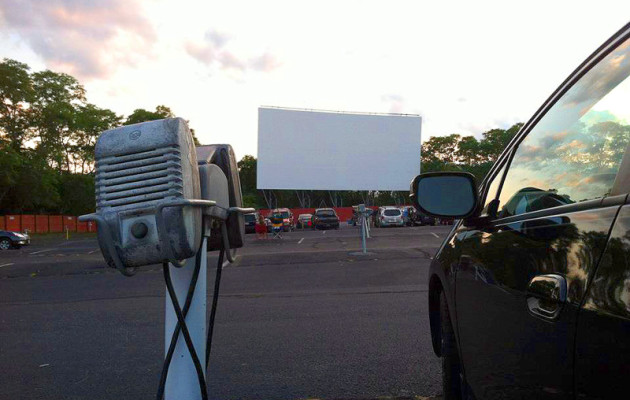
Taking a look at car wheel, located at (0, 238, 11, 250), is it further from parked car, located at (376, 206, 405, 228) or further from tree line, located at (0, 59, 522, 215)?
parked car, located at (376, 206, 405, 228)

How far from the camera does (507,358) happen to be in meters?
1.80

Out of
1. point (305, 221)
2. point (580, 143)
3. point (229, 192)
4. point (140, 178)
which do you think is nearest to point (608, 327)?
point (580, 143)

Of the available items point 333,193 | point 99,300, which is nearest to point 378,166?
point 99,300

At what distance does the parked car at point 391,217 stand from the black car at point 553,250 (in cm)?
3780

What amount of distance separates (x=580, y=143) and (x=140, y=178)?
1.53 meters

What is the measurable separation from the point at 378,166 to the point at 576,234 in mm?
37455

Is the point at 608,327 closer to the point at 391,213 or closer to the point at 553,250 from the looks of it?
the point at 553,250

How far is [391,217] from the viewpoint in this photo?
40312 mm

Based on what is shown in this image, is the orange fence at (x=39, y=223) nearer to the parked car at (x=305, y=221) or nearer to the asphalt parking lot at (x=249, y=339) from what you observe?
the parked car at (x=305, y=221)

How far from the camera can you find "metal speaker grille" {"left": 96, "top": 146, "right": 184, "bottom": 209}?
2152 mm

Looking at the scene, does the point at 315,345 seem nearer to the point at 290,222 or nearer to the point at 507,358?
the point at 507,358

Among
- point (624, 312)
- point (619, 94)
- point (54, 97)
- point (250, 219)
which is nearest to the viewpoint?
point (624, 312)

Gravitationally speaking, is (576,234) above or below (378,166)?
below

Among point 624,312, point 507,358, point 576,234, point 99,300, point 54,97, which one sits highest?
point 54,97
